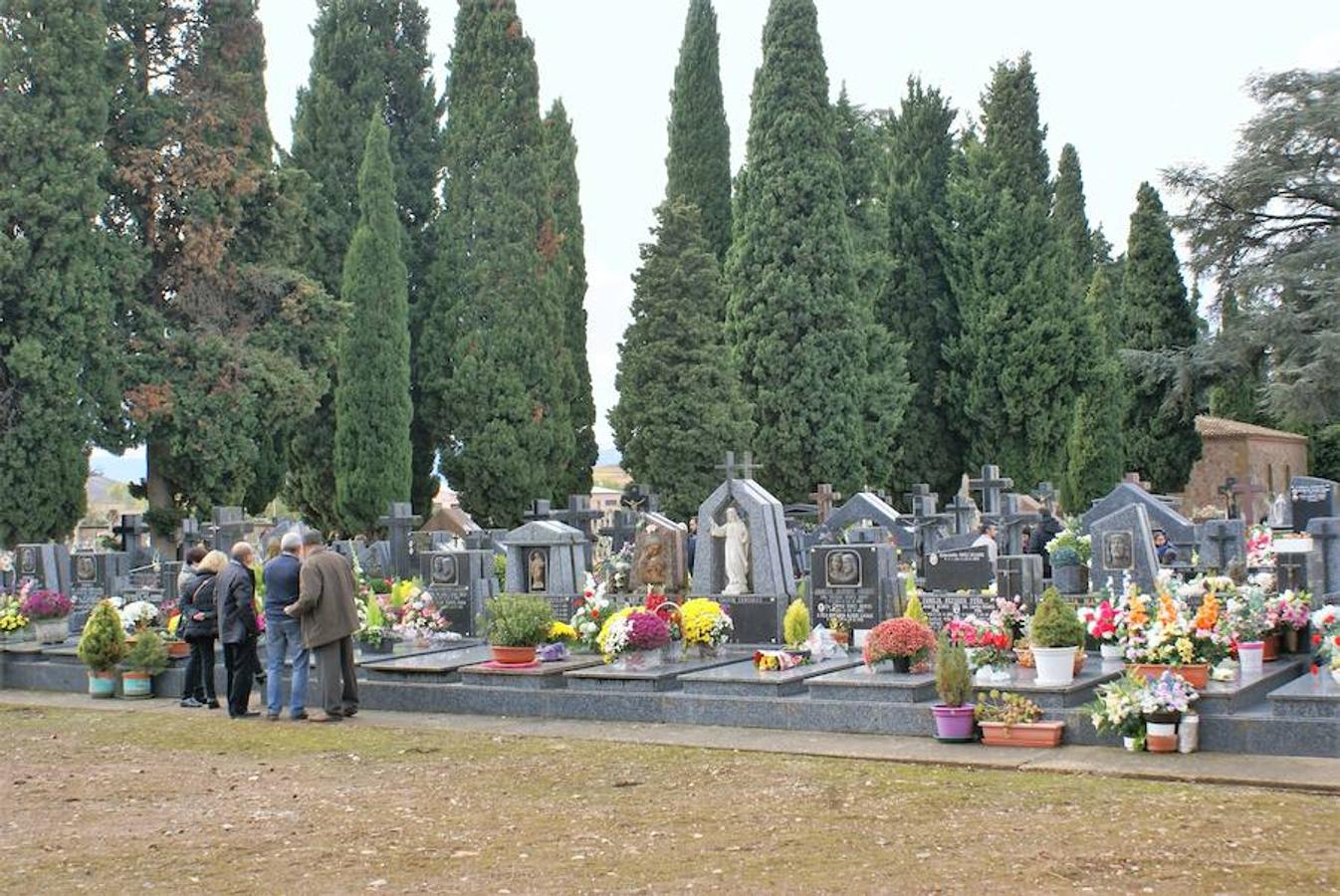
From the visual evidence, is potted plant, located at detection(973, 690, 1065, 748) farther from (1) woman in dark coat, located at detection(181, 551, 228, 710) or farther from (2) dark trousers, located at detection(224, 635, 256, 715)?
(1) woman in dark coat, located at detection(181, 551, 228, 710)

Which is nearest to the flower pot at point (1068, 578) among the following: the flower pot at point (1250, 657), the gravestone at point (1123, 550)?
the gravestone at point (1123, 550)

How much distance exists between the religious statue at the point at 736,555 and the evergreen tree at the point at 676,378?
55.1 ft

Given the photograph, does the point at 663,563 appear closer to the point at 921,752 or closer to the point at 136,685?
the point at 136,685

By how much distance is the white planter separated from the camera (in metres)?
11.0

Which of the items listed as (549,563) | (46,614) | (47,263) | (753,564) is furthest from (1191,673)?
(47,263)

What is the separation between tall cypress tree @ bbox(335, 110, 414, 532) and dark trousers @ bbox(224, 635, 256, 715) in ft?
64.2

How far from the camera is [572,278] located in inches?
1503

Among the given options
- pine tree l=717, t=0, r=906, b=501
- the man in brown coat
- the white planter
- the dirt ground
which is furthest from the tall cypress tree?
the white planter

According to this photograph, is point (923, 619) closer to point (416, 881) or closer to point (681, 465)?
point (416, 881)

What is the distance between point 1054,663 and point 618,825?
4.22 metres

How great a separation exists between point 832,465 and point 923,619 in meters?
21.4

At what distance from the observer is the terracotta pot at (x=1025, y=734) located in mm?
10227

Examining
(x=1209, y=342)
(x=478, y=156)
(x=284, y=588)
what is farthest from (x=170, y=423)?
(x=1209, y=342)

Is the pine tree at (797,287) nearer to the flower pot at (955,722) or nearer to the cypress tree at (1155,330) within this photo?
the cypress tree at (1155,330)
